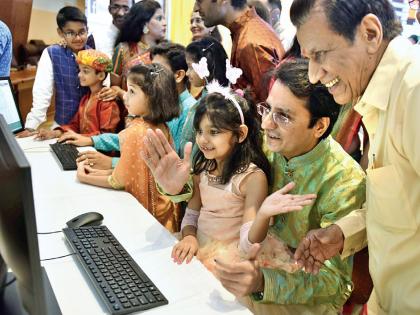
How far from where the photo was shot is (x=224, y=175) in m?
1.49

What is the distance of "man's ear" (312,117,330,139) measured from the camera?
4.17ft

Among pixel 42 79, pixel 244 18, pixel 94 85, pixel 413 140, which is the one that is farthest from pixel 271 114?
pixel 42 79

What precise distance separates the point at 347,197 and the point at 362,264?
368 mm

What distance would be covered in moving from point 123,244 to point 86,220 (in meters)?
0.18

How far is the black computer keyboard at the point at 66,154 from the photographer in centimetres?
196

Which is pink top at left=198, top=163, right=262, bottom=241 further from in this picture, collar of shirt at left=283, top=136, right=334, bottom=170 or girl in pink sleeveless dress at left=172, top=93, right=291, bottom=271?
collar of shirt at left=283, top=136, right=334, bottom=170

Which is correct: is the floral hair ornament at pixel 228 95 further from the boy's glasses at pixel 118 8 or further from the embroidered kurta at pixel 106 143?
the boy's glasses at pixel 118 8

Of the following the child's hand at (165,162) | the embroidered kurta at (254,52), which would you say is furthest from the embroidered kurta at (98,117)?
the child's hand at (165,162)

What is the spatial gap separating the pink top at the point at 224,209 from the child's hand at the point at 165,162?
4.8 inches

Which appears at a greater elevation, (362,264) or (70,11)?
(70,11)

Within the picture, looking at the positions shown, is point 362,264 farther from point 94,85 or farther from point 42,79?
point 42,79

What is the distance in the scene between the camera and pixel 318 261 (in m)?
1.06

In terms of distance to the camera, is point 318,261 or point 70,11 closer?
point 318,261

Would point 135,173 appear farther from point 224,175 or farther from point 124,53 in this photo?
point 124,53
